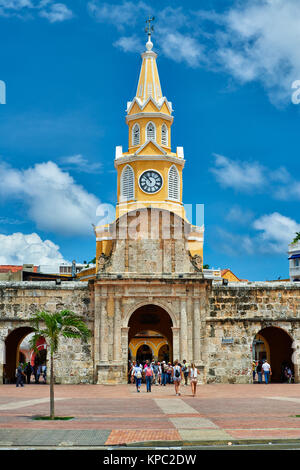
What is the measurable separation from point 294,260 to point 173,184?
42678mm

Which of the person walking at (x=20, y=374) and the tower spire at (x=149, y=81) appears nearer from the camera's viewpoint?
the person walking at (x=20, y=374)

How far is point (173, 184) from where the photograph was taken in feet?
175

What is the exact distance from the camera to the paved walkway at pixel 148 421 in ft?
46.2

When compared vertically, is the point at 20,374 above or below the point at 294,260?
below

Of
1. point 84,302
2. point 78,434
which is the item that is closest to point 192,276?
point 84,302

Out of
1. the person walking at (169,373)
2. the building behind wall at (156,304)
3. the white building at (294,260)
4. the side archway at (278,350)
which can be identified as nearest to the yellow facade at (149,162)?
the side archway at (278,350)

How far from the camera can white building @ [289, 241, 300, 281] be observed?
8838 cm

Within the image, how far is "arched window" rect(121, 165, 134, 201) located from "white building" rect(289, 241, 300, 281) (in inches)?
1709

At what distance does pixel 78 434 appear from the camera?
14.8 m

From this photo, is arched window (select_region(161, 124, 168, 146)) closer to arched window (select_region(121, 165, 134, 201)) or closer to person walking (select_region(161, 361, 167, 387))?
arched window (select_region(121, 165, 134, 201))

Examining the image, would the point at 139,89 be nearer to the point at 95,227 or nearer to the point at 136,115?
the point at 136,115

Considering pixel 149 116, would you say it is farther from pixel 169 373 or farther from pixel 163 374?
pixel 163 374

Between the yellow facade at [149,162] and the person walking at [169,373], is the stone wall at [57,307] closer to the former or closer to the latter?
the person walking at [169,373]

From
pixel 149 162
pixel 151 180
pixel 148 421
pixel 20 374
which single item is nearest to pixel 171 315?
pixel 20 374
